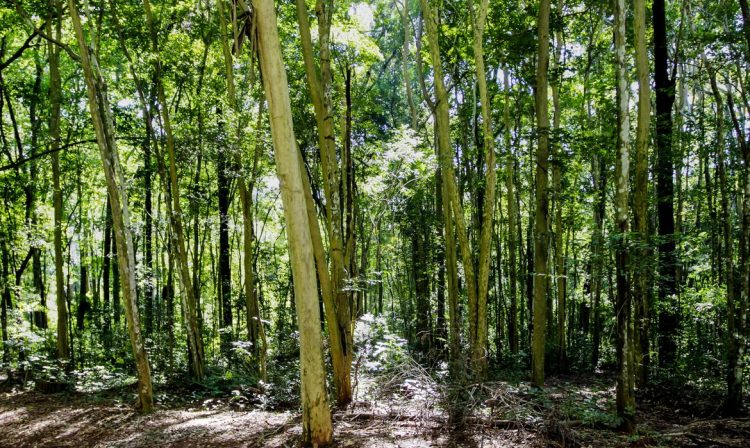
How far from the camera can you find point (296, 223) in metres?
5.51

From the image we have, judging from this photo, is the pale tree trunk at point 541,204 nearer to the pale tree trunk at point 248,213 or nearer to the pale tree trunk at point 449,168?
the pale tree trunk at point 449,168

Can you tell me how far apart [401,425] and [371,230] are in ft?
20.7

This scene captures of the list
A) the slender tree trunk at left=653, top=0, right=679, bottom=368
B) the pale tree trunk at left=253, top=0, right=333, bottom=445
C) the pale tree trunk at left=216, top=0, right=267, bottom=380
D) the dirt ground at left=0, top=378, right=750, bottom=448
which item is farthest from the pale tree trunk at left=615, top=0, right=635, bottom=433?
the pale tree trunk at left=216, top=0, right=267, bottom=380

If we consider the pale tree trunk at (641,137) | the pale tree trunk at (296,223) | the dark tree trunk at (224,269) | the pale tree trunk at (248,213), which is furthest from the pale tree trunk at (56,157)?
the pale tree trunk at (641,137)

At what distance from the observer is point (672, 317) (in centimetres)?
1112

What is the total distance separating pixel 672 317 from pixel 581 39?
912 cm

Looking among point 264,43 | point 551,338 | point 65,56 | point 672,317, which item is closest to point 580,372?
point 551,338

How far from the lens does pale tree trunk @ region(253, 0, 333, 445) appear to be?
5.42 meters

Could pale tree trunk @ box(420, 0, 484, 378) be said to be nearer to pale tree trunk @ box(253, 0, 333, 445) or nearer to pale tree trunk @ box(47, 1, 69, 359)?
pale tree trunk @ box(253, 0, 333, 445)

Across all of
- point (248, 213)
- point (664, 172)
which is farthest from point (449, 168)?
point (664, 172)

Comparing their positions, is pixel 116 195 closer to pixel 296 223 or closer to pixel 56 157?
pixel 56 157

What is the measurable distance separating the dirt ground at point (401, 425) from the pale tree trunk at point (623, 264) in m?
0.44

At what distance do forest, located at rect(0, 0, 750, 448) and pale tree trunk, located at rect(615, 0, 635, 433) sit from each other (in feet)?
0.10

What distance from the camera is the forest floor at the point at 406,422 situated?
6.14 meters
